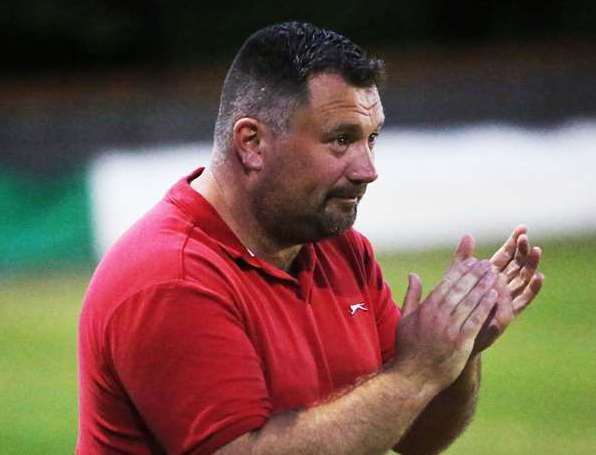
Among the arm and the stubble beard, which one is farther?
the stubble beard

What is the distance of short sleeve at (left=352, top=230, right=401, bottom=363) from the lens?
13.3 ft

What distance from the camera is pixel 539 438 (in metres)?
7.48

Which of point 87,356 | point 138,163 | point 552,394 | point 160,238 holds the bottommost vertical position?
point 552,394

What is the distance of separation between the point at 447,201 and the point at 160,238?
7051 millimetres

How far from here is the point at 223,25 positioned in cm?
1462

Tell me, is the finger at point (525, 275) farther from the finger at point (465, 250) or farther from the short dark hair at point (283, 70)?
the short dark hair at point (283, 70)

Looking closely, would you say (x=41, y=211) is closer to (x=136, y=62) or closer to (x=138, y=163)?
(x=138, y=163)

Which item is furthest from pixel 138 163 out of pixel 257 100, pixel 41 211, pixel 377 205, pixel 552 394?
pixel 257 100

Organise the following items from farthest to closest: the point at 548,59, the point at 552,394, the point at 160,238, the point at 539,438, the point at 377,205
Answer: the point at 548,59
the point at 377,205
the point at 552,394
the point at 539,438
the point at 160,238

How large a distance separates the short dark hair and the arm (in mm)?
547

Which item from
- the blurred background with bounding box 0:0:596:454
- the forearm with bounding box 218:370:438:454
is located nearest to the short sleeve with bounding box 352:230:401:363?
the forearm with bounding box 218:370:438:454

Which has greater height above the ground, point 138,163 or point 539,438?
point 138,163

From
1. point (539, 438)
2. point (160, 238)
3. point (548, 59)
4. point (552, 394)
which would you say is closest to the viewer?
point (160, 238)

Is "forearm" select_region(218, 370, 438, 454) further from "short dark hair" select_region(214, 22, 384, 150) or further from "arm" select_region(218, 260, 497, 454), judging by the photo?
"short dark hair" select_region(214, 22, 384, 150)
